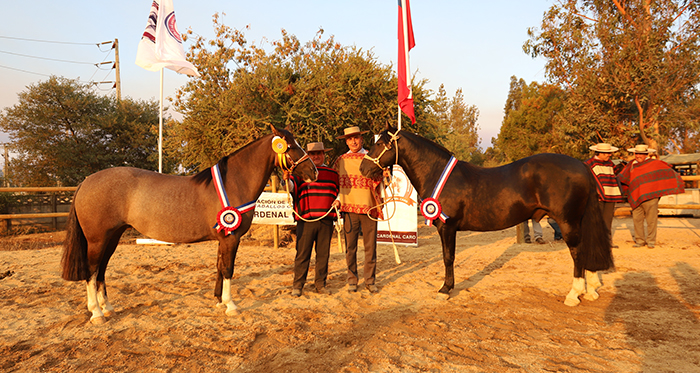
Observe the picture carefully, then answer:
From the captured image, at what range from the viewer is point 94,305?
393 cm

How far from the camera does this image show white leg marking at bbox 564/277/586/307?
4.27 m

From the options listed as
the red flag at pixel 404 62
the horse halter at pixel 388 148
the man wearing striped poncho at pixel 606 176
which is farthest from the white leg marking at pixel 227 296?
the man wearing striped poncho at pixel 606 176

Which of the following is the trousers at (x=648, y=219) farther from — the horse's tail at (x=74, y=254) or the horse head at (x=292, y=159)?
the horse's tail at (x=74, y=254)

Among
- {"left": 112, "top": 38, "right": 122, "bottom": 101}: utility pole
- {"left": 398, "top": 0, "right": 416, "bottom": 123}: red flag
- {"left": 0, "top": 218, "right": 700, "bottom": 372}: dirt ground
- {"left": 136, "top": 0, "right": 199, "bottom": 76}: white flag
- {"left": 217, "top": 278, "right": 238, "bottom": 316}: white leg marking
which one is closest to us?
{"left": 0, "top": 218, "right": 700, "bottom": 372}: dirt ground

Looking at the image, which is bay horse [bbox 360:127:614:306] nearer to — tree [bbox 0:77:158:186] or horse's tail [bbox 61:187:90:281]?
horse's tail [bbox 61:187:90:281]

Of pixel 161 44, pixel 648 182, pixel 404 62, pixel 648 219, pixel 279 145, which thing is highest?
pixel 161 44

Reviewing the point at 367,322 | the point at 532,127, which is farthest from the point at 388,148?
the point at 532,127

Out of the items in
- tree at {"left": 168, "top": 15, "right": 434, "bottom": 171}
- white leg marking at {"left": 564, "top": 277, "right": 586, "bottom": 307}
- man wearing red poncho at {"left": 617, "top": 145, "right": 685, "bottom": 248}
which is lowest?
white leg marking at {"left": 564, "top": 277, "right": 586, "bottom": 307}

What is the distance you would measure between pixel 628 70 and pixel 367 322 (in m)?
19.5

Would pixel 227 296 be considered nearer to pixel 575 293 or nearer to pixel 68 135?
pixel 575 293

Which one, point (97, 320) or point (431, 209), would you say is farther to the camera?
point (431, 209)

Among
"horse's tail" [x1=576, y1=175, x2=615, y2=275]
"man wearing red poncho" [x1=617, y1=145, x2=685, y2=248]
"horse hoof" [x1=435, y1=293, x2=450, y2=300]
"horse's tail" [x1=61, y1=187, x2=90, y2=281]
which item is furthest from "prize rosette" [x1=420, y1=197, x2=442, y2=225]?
"man wearing red poncho" [x1=617, y1=145, x2=685, y2=248]

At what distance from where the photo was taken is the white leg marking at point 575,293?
14.0 feet

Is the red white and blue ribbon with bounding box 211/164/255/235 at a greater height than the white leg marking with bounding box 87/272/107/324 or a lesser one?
greater
